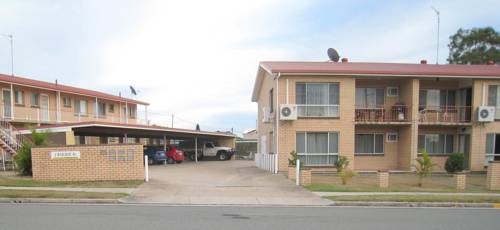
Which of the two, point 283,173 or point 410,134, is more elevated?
point 410,134

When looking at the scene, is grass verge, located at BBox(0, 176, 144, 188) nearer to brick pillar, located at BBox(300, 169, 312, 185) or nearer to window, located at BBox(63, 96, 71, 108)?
brick pillar, located at BBox(300, 169, 312, 185)

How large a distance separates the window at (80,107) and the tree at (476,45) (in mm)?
41850

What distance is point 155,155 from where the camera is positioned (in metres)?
25.5

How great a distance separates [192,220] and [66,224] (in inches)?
104

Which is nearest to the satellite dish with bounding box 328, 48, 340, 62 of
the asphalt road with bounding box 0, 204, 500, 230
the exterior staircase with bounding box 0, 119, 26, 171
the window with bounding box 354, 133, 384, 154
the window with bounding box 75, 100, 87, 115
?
the window with bounding box 354, 133, 384, 154

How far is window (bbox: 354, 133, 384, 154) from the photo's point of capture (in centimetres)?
1994

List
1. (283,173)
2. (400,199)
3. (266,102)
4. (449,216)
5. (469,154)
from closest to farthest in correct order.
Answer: (449,216) → (400,199) → (283,173) → (469,154) → (266,102)

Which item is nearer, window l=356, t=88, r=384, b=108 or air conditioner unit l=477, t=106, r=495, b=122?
air conditioner unit l=477, t=106, r=495, b=122

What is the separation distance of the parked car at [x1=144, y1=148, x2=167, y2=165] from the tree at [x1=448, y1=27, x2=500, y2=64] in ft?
118

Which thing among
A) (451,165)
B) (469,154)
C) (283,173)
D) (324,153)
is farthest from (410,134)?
(283,173)

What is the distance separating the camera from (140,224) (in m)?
6.79

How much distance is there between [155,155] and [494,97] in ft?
78.3

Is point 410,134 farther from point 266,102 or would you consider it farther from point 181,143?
point 181,143

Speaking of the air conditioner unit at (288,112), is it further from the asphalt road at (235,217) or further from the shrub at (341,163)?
the asphalt road at (235,217)
